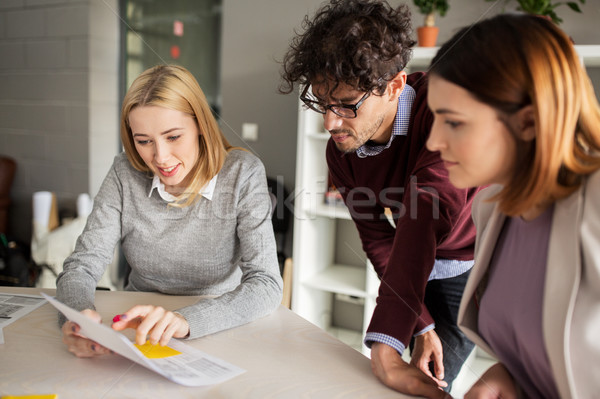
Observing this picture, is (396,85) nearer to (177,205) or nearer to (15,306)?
(177,205)

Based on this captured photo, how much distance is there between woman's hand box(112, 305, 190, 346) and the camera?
0.88m

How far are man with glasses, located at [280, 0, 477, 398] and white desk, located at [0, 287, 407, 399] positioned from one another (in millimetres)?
76

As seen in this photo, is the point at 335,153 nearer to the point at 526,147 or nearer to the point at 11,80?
the point at 526,147

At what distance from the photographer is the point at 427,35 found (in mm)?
2107

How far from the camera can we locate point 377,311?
0.89 m

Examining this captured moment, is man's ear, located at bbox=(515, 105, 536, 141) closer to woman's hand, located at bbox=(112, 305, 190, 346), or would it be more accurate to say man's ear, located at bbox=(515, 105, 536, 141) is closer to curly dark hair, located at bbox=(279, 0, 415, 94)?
curly dark hair, located at bbox=(279, 0, 415, 94)

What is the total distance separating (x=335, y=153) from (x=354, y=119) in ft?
0.75

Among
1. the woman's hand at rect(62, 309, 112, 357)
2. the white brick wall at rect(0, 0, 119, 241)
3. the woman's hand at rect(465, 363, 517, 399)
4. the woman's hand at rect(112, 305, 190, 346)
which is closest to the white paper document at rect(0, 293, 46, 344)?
the woman's hand at rect(62, 309, 112, 357)

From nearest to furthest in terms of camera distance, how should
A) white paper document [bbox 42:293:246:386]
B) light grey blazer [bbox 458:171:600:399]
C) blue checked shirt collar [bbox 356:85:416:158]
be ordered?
1. light grey blazer [bbox 458:171:600:399]
2. white paper document [bbox 42:293:246:386]
3. blue checked shirt collar [bbox 356:85:416:158]

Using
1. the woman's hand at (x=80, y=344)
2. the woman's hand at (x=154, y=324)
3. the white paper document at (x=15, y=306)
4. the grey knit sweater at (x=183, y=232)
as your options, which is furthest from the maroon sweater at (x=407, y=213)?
the white paper document at (x=15, y=306)

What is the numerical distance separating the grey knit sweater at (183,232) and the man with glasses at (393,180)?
26 centimetres

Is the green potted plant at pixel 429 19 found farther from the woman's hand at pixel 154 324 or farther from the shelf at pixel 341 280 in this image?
the woman's hand at pixel 154 324

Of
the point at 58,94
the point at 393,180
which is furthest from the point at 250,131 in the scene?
the point at 393,180

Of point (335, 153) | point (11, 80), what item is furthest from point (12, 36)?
point (335, 153)
